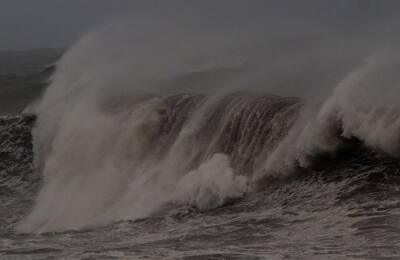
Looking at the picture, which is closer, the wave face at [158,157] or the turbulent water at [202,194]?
the turbulent water at [202,194]

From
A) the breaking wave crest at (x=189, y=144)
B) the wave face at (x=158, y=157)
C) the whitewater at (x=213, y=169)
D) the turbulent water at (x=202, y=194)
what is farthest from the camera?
the wave face at (x=158, y=157)

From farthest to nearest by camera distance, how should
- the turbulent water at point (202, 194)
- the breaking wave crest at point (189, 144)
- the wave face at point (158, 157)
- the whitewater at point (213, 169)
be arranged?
the wave face at point (158, 157) → the breaking wave crest at point (189, 144) → the whitewater at point (213, 169) → the turbulent water at point (202, 194)

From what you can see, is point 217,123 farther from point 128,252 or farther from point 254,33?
point 254,33

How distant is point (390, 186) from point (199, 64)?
46.4ft

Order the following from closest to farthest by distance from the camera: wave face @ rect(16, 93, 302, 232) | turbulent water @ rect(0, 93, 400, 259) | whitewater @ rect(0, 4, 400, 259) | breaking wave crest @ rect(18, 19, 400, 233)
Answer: turbulent water @ rect(0, 93, 400, 259) → whitewater @ rect(0, 4, 400, 259) → breaking wave crest @ rect(18, 19, 400, 233) → wave face @ rect(16, 93, 302, 232)

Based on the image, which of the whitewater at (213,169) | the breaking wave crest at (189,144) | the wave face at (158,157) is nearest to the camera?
the whitewater at (213,169)

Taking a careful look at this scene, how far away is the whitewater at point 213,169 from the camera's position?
8.09m

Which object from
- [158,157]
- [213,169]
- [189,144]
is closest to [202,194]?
[213,169]

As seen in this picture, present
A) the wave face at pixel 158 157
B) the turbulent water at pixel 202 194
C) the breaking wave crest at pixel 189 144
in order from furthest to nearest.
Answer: the wave face at pixel 158 157, the breaking wave crest at pixel 189 144, the turbulent water at pixel 202 194

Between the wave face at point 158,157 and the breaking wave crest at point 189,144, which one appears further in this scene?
the wave face at point 158,157

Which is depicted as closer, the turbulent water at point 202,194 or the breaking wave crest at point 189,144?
the turbulent water at point 202,194

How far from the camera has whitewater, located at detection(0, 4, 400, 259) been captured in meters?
8.09

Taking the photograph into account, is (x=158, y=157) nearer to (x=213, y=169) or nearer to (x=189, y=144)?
(x=189, y=144)

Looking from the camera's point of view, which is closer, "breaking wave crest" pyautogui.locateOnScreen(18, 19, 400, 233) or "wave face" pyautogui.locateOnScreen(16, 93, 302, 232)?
"breaking wave crest" pyautogui.locateOnScreen(18, 19, 400, 233)
